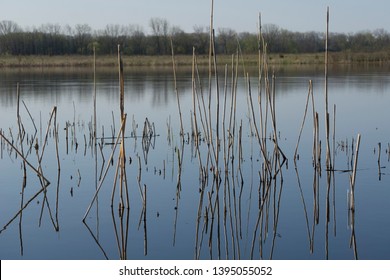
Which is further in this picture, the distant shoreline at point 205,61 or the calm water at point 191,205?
the distant shoreline at point 205,61

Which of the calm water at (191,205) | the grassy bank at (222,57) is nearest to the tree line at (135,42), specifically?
the grassy bank at (222,57)

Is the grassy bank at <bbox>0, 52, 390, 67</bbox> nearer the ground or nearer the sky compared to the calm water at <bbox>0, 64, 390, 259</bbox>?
nearer the sky

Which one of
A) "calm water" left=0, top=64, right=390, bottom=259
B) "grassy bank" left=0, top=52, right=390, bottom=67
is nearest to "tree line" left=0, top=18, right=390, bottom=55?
"grassy bank" left=0, top=52, right=390, bottom=67

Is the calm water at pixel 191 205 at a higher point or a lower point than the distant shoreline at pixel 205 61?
lower

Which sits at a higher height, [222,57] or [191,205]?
[222,57]

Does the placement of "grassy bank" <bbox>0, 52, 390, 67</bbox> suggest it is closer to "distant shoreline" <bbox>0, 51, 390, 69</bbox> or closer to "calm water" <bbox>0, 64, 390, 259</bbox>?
"distant shoreline" <bbox>0, 51, 390, 69</bbox>

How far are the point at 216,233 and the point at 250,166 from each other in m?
2.32

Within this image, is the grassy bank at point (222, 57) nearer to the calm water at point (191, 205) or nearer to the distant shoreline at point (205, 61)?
the distant shoreline at point (205, 61)

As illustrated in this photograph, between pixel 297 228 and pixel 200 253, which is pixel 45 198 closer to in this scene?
pixel 200 253

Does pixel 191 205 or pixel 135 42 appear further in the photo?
pixel 135 42

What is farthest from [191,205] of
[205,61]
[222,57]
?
[205,61]

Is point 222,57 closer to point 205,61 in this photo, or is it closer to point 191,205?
point 205,61

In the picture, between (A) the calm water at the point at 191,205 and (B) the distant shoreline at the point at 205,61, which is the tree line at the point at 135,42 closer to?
(B) the distant shoreline at the point at 205,61

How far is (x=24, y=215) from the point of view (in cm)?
506
